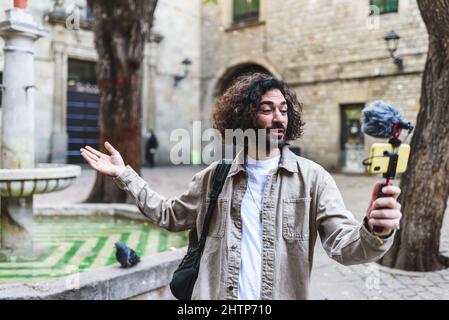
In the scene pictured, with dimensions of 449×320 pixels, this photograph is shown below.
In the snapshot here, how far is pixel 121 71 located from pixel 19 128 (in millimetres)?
3197

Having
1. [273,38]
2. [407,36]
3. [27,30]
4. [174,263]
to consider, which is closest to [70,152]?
[273,38]

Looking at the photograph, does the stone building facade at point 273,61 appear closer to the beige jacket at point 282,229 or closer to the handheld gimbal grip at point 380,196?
the beige jacket at point 282,229

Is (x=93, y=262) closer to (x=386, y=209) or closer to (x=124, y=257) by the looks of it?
(x=124, y=257)

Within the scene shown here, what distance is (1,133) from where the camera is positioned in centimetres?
492

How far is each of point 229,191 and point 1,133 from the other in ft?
12.6

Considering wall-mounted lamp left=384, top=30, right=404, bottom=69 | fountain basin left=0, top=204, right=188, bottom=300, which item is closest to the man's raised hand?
fountain basin left=0, top=204, right=188, bottom=300

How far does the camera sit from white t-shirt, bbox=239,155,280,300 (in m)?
1.79

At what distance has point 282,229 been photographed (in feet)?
5.86

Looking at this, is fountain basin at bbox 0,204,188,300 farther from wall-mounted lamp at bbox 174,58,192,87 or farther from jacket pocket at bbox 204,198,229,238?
wall-mounted lamp at bbox 174,58,192,87

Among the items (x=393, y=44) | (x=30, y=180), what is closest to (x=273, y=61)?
(x=393, y=44)

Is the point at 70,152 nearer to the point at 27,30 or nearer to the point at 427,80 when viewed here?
the point at 27,30

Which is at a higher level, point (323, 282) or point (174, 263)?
point (174, 263)

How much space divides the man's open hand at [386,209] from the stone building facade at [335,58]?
13528 millimetres

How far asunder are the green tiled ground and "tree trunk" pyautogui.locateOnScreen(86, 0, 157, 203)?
4.22 ft
